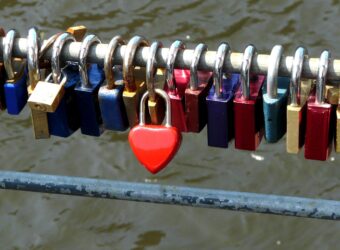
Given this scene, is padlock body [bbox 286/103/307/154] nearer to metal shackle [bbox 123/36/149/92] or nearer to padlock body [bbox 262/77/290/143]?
padlock body [bbox 262/77/290/143]

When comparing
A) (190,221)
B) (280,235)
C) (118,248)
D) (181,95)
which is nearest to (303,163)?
(280,235)

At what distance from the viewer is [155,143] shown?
954mm

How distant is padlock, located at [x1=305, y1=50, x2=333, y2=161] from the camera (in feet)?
2.82

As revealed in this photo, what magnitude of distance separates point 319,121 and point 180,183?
1.87m

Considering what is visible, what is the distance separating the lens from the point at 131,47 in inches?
36.5

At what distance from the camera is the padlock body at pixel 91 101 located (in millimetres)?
995

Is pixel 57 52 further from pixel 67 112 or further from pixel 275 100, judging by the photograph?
pixel 275 100

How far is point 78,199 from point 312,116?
1.98 m

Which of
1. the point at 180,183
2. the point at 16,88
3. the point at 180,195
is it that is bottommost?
the point at 180,183

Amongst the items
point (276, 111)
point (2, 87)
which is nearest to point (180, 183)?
point (2, 87)

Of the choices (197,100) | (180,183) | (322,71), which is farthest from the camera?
(180,183)

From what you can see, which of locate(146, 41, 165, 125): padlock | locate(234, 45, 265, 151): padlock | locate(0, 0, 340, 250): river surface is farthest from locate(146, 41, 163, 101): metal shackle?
locate(0, 0, 340, 250): river surface

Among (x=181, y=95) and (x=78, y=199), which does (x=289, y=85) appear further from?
(x=78, y=199)

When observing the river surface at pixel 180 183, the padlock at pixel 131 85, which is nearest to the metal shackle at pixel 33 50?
the padlock at pixel 131 85
